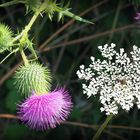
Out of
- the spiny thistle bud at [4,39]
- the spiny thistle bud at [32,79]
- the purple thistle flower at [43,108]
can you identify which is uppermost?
the spiny thistle bud at [4,39]

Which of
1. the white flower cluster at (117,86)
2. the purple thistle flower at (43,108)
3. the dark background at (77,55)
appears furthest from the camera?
the dark background at (77,55)

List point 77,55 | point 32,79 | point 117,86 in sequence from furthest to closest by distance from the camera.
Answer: point 77,55
point 32,79
point 117,86

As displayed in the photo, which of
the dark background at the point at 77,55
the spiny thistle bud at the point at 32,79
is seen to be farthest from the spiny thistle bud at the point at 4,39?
the dark background at the point at 77,55

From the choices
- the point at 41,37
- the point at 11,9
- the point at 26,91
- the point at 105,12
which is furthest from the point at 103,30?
the point at 26,91

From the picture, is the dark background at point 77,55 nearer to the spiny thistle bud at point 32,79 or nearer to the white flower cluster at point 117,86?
the spiny thistle bud at point 32,79

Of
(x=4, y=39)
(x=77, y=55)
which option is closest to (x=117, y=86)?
(x=4, y=39)

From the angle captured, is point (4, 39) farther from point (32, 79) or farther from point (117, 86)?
point (117, 86)

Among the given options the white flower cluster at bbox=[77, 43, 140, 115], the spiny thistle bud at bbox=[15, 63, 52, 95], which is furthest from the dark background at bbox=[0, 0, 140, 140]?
the white flower cluster at bbox=[77, 43, 140, 115]

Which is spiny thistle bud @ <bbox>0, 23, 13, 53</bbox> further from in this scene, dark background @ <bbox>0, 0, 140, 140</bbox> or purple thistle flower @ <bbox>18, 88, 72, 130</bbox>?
dark background @ <bbox>0, 0, 140, 140</bbox>
